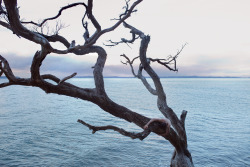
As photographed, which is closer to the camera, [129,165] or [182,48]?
[182,48]

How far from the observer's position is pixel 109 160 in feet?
61.5

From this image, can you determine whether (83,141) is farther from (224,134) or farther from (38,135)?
(224,134)

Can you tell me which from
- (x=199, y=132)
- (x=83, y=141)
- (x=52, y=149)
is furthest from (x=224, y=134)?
(x=52, y=149)

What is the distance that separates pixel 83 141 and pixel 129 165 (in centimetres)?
873

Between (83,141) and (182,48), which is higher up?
(182,48)

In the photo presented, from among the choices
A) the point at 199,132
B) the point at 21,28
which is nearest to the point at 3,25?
the point at 21,28

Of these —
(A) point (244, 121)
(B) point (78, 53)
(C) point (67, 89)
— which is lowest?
(A) point (244, 121)

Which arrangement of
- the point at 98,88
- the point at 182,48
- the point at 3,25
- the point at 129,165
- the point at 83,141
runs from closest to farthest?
the point at 3,25
the point at 98,88
the point at 182,48
the point at 129,165
the point at 83,141

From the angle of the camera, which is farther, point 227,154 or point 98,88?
point 227,154

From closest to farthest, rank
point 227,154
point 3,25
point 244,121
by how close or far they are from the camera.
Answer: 1. point 3,25
2. point 227,154
3. point 244,121

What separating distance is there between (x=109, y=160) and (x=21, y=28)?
16822 mm

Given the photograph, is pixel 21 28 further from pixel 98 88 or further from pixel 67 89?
pixel 98 88

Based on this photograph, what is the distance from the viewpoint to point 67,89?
18.7ft

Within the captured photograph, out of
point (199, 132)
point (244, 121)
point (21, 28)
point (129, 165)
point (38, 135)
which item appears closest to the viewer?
point (21, 28)
